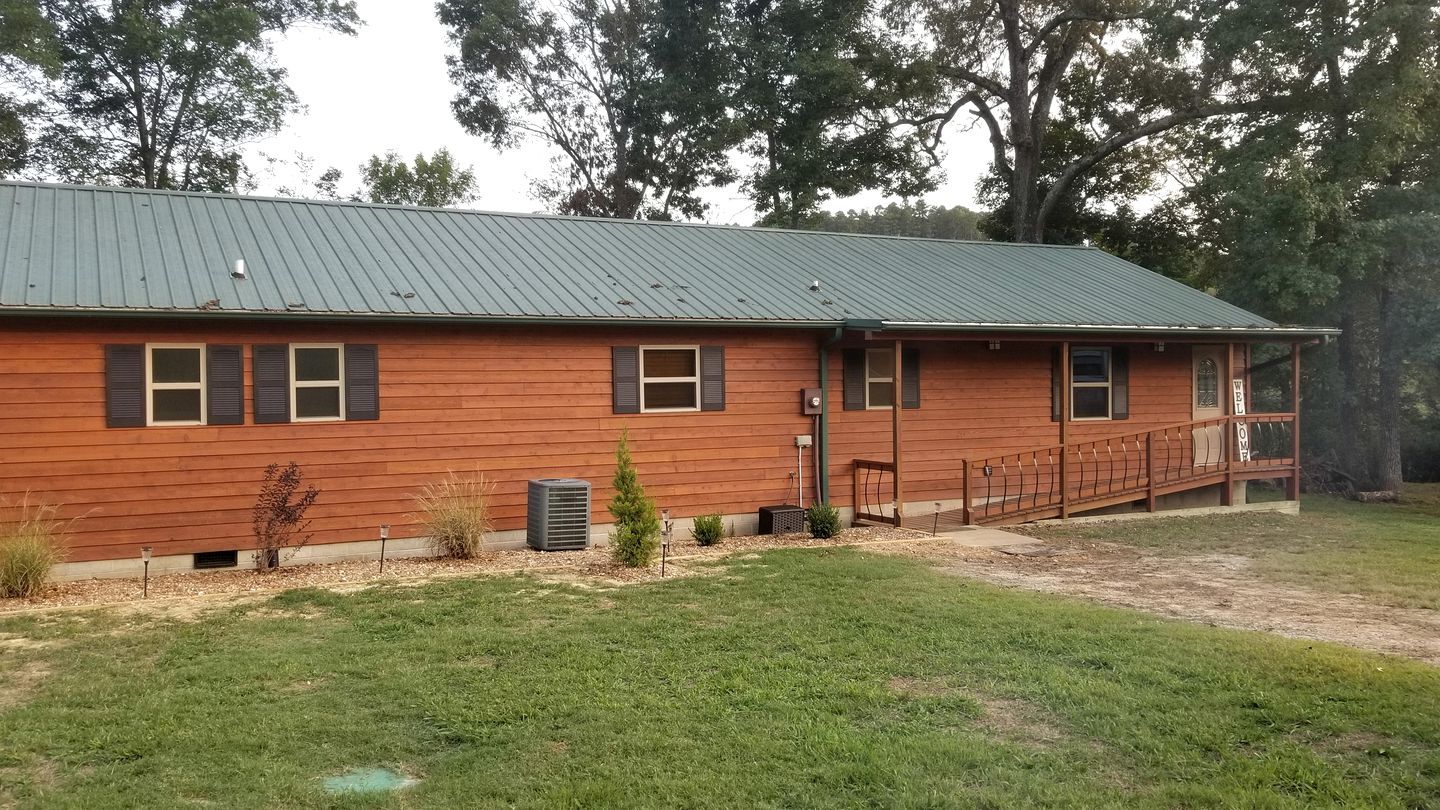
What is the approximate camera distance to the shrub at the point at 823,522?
1262cm

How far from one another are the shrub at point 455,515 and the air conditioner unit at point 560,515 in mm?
604

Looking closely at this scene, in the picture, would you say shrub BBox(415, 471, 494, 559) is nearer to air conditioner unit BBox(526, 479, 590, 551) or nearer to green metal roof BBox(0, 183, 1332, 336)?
air conditioner unit BBox(526, 479, 590, 551)

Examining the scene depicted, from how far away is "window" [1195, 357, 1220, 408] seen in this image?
1748cm

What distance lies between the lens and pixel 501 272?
1298 cm

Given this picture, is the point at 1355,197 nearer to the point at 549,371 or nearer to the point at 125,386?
the point at 549,371

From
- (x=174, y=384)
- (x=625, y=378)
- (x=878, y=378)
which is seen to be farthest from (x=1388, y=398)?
(x=174, y=384)

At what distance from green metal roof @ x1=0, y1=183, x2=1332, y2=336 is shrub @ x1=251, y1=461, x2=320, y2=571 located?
1.68m

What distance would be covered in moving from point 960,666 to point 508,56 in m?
29.1

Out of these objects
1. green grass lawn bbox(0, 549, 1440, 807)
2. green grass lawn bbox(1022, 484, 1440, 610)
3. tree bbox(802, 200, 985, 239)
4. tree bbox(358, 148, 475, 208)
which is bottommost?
green grass lawn bbox(1022, 484, 1440, 610)

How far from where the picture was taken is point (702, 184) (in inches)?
1219

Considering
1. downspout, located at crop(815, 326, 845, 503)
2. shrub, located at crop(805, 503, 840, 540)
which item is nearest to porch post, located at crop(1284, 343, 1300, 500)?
downspout, located at crop(815, 326, 845, 503)

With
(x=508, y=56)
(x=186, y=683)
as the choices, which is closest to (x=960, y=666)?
(x=186, y=683)

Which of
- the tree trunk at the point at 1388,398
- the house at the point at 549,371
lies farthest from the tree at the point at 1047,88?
the house at the point at 549,371

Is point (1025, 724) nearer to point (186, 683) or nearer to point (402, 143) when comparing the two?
point (186, 683)
